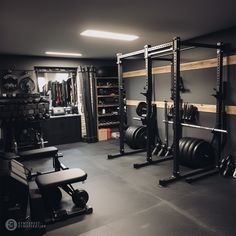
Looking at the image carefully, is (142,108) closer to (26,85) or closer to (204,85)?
(204,85)

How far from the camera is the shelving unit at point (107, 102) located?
23.7ft

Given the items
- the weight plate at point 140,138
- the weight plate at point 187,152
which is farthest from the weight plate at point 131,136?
the weight plate at point 187,152

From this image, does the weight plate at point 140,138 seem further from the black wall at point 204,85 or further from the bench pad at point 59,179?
the bench pad at point 59,179

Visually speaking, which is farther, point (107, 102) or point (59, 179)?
point (107, 102)

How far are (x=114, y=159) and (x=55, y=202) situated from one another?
218cm

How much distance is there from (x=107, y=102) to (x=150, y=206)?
4784 mm

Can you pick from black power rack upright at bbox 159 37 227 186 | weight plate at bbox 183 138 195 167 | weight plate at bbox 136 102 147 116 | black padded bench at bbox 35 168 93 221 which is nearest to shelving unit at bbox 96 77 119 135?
weight plate at bbox 136 102 147 116

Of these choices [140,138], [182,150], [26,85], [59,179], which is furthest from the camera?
[26,85]

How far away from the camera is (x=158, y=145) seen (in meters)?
5.44

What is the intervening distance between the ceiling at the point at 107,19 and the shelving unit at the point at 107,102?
2.86 meters

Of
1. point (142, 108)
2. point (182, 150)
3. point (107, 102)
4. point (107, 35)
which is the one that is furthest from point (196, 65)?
point (107, 102)

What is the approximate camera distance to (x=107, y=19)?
307 centimetres

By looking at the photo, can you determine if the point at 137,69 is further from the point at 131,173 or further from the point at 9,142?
the point at 9,142

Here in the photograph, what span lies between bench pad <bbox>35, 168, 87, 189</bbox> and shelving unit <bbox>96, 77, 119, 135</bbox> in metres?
4.19
